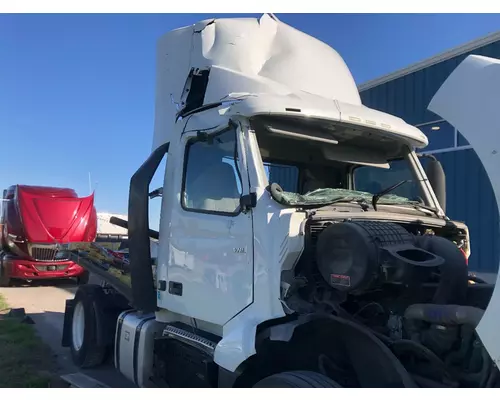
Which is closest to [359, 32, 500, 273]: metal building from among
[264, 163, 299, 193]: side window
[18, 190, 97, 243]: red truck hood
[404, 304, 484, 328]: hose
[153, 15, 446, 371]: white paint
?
[264, 163, 299, 193]: side window

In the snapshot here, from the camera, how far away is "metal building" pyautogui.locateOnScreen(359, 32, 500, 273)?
9297mm

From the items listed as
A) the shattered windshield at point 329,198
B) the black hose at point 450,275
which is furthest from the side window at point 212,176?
the black hose at point 450,275

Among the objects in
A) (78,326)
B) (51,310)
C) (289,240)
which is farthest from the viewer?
(51,310)

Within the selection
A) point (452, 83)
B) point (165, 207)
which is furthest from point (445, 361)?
point (165, 207)

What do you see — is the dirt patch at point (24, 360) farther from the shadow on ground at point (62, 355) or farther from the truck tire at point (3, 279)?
the truck tire at point (3, 279)

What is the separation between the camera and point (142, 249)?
4.48 metres

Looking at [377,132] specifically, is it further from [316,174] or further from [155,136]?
[155,136]

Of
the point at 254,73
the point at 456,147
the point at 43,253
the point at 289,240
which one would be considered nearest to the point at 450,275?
the point at 289,240

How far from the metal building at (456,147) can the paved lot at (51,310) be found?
7005mm

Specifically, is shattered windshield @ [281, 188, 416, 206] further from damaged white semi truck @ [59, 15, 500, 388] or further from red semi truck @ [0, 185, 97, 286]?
red semi truck @ [0, 185, 97, 286]

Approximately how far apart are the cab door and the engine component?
601 millimetres

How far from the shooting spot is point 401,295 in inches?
116

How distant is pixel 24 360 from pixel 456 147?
873cm

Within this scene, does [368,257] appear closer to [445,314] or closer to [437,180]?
[445,314]
